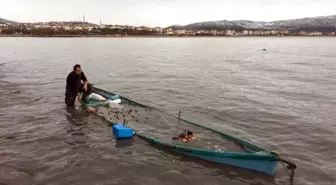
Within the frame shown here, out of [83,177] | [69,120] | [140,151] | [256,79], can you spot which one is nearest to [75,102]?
[69,120]

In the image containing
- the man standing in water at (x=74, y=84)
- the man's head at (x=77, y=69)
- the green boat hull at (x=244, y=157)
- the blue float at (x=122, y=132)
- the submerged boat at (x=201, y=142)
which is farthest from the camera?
the man standing in water at (x=74, y=84)

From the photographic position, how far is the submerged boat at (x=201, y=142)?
388 inches

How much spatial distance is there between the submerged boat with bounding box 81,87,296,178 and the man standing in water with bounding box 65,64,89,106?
951 mm

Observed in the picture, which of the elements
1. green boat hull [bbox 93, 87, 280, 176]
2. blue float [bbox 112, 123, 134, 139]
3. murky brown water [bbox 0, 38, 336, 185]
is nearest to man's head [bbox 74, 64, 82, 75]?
murky brown water [bbox 0, 38, 336, 185]

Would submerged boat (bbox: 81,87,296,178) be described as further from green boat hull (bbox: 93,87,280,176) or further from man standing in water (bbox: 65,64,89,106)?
man standing in water (bbox: 65,64,89,106)

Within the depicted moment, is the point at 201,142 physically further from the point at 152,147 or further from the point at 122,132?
the point at 122,132

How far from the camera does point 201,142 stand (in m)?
12.5

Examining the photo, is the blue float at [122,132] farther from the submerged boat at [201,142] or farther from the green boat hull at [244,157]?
the green boat hull at [244,157]

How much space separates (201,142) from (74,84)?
807 cm

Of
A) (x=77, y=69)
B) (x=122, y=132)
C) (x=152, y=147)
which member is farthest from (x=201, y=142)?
(x=77, y=69)

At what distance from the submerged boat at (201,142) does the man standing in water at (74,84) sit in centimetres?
95

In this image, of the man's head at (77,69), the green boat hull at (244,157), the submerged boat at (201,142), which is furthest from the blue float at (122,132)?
the man's head at (77,69)

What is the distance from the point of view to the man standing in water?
16.6 meters

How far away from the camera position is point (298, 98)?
23.0 meters
